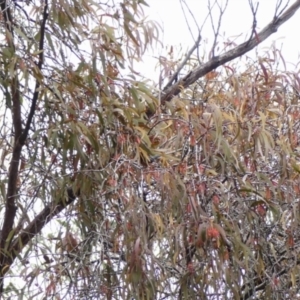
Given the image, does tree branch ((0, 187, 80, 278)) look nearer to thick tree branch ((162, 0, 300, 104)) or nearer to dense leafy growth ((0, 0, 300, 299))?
dense leafy growth ((0, 0, 300, 299))

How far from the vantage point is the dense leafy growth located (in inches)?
65.4

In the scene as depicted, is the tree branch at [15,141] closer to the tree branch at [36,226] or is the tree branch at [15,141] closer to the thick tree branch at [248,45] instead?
the tree branch at [36,226]

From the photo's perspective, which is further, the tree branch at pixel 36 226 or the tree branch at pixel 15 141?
the tree branch at pixel 36 226

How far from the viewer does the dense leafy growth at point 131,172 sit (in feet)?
5.45

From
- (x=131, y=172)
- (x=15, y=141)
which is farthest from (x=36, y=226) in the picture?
(x=131, y=172)

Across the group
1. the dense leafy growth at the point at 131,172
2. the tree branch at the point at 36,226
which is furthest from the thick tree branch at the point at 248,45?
the tree branch at the point at 36,226

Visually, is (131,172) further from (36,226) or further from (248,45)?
(248,45)

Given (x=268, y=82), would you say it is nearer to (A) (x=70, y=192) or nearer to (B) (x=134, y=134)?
(B) (x=134, y=134)

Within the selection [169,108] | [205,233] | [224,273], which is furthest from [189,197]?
[169,108]

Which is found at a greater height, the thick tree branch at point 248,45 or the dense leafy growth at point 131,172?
the thick tree branch at point 248,45

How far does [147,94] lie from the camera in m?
1.79

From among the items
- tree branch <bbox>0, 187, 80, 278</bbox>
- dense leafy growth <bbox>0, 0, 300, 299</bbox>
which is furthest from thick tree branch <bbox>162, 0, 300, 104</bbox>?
tree branch <bbox>0, 187, 80, 278</bbox>

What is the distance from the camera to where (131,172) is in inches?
67.3

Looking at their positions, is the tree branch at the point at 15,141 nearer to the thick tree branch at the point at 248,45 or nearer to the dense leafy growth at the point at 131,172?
the dense leafy growth at the point at 131,172
